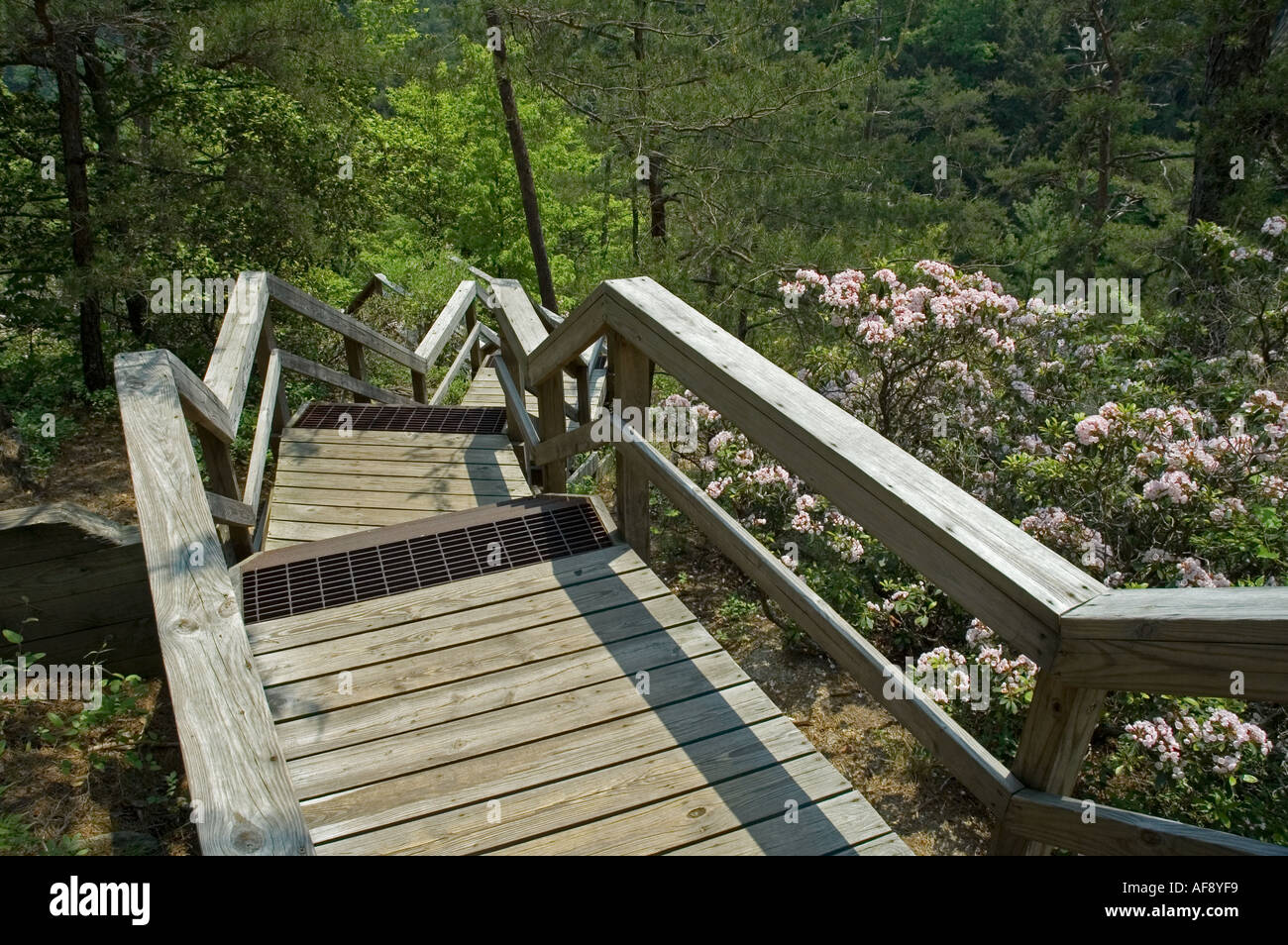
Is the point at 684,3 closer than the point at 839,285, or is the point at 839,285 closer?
the point at 839,285

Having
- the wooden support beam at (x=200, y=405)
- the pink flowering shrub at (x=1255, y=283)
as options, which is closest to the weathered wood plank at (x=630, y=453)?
the wooden support beam at (x=200, y=405)

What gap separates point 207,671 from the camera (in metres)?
1.78

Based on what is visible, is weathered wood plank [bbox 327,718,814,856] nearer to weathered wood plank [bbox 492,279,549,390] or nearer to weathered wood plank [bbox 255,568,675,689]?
weathered wood plank [bbox 255,568,675,689]

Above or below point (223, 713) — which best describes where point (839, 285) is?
above

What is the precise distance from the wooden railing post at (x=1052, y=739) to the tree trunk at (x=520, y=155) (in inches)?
419

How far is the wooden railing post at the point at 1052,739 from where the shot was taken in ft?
5.51

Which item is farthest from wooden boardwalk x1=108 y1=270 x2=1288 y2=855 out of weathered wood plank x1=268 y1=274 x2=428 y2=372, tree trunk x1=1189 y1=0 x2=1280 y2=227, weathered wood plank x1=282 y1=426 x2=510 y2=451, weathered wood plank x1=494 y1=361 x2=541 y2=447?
tree trunk x1=1189 y1=0 x2=1280 y2=227

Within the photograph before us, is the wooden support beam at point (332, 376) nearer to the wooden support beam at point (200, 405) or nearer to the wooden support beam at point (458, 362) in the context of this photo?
the wooden support beam at point (458, 362)

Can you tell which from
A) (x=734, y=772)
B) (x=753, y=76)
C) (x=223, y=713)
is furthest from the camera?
(x=753, y=76)

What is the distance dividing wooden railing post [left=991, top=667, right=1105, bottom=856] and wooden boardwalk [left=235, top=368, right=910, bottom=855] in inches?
19.1
